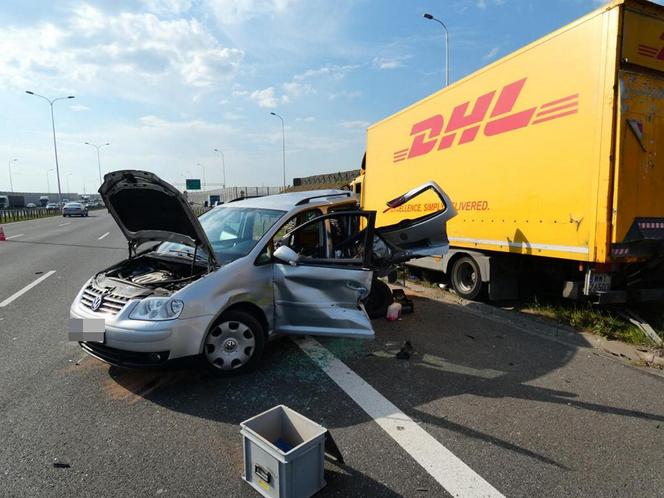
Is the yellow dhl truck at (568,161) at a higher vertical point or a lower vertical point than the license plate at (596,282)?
higher

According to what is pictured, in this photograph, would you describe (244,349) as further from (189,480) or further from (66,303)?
(66,303)

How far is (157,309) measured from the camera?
3.59m

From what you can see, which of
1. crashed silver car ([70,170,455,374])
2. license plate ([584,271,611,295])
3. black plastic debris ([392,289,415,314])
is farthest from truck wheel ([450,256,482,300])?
crashed silver car ([70,170,455,374])

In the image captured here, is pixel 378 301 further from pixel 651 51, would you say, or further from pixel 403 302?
pixel 651 51

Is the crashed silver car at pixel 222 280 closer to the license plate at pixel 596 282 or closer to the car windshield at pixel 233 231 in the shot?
the car windshield at pixel 233 231

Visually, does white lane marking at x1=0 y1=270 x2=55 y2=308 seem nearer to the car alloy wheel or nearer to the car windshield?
the car windshield

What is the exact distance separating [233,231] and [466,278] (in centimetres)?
418

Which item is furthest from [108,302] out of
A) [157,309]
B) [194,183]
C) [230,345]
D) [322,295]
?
[194,183]

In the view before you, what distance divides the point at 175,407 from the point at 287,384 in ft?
3.05

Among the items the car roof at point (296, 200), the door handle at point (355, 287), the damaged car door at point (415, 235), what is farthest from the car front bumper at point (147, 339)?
the damaged car door at point (415, 235)

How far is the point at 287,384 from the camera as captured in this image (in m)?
3.85

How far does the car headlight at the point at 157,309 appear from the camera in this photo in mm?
3564

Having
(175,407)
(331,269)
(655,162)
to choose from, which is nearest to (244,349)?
(175,407)

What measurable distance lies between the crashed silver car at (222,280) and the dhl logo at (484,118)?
5.24ft
